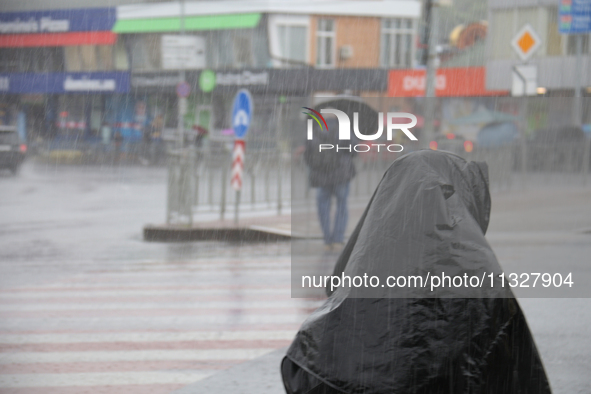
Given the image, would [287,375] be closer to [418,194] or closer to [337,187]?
[418,194]

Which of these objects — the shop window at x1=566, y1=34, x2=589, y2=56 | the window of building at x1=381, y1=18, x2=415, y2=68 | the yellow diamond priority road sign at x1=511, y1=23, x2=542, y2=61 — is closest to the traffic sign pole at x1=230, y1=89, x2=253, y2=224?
the yellow diamond priority road sign at x1=511, y1=23, x2=542, y2=61

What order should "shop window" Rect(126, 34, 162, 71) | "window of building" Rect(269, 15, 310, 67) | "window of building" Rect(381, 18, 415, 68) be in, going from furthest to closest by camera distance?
"shop window" Rect(126, 34, 162, 71)
"window of building" Rect(381, 18, 415, 68)
"window of building" Rect(269, 15, 310, 67)

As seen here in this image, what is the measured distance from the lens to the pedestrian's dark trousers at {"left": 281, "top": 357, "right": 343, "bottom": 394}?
263 centimetres

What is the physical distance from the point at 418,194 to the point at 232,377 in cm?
250

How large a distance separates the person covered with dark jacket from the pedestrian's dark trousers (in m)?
6.24

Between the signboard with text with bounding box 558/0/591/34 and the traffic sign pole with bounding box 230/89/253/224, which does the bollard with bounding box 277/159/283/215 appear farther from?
the signboard with text with bounding box 558/0/591/34

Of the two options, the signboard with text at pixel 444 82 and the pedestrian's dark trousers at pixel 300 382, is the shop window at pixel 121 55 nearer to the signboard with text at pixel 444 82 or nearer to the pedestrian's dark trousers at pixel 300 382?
the signboard with text at pixel 444 82

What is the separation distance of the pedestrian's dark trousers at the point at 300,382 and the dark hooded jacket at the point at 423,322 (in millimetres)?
68

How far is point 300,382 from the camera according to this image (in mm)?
2676

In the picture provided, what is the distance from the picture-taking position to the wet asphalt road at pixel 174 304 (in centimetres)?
486

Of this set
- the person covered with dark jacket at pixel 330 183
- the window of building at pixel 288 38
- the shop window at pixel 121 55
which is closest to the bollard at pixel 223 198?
the person covered with dark jacket at pixel 330 183

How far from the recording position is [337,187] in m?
9.38

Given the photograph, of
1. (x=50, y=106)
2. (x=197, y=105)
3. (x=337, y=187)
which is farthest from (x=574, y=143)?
(x=50, y=106)

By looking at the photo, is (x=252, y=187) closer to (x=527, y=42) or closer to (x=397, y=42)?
(x=527, y=42)
